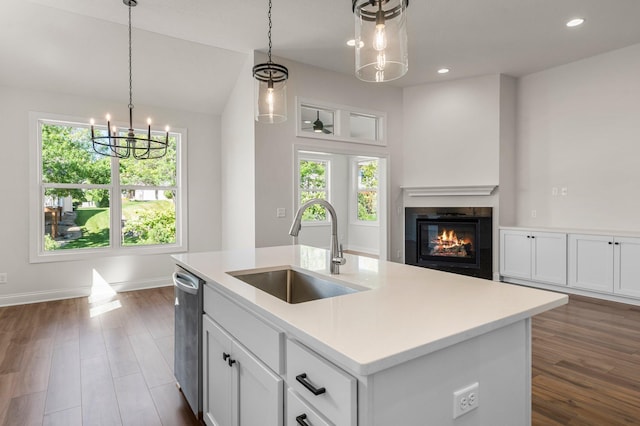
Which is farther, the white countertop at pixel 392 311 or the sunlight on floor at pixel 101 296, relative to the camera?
the sunlight on floor at pixel 101 296

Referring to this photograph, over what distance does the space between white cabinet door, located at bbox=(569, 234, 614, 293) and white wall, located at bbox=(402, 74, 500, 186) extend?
A: 136 cm

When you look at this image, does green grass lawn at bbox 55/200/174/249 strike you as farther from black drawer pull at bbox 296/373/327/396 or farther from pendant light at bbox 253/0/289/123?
black drawer pull at bbox 296/373/327/396

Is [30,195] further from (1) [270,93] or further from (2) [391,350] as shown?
(2) [391,350]

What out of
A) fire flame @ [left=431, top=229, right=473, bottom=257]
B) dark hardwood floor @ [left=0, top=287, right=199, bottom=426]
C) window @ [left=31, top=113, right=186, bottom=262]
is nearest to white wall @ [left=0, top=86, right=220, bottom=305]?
window @ [left=31, top=113, right=186, bottom=262]

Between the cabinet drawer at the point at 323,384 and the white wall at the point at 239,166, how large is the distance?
3.76 meters

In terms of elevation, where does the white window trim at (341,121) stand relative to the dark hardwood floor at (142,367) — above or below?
above

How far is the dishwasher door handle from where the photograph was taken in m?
2.04

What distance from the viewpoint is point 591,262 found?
4574 mm

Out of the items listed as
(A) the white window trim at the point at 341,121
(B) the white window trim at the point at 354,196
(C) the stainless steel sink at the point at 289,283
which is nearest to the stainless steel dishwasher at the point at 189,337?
(C) the stainless steel sink at the point at 289,283

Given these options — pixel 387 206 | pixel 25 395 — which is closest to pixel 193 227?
pixel 387 206

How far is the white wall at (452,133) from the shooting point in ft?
18.2

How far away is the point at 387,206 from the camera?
6059mm

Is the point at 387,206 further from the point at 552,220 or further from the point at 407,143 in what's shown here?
the point at 552,220

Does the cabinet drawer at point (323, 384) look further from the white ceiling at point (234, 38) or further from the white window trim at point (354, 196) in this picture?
the white window trim at point (354, 196)
